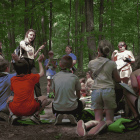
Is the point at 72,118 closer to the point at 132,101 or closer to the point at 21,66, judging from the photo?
the point at 132,101

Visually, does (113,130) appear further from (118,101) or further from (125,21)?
(125,21)

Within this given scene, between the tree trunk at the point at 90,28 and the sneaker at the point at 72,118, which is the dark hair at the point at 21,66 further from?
the tree trunk at the point at 90,28

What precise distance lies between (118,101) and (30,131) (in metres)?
1.91

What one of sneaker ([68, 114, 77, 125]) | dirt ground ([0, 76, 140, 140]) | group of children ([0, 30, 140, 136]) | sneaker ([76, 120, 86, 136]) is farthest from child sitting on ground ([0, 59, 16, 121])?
sneaker ([76, 120, 86, 136])

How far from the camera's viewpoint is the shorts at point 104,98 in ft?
11.8

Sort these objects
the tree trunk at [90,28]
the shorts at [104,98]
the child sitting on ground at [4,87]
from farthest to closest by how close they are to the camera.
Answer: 1. the tree trunk at [90,28]
2. the child sitting on ground at [4,87]
3. the shorts at [104,98]

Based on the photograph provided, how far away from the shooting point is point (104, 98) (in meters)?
3.60

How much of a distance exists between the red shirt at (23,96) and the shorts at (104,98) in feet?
4.01

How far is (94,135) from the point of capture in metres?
3.03

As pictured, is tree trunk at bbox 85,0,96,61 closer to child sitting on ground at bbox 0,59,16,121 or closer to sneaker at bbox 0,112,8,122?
child sitting on ground at bbox 0,59,16,121

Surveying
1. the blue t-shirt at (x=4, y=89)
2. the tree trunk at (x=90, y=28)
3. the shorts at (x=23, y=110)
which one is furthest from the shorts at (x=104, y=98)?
the tree trunk at (x=90, y=28)

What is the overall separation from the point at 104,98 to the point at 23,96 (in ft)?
5.08

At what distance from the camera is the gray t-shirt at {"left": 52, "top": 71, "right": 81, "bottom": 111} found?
3884 millimetres

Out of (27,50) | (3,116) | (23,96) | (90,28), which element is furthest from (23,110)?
(90,28)
